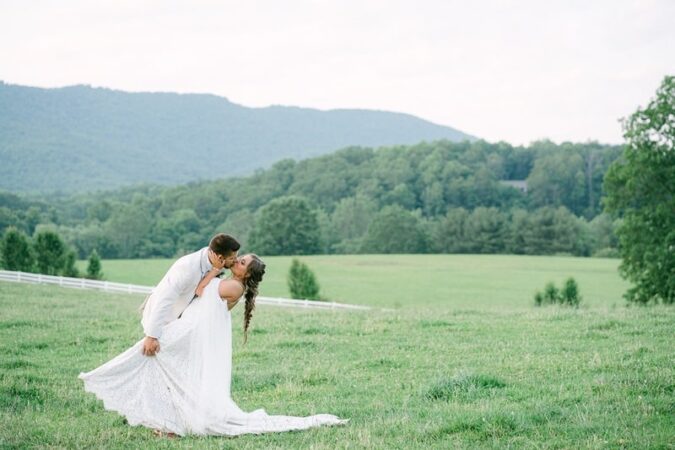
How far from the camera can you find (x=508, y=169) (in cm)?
11794

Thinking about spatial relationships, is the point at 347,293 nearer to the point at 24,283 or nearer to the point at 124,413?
the point at 24,283

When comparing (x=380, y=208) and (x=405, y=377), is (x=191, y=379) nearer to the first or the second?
(x=405, y=377)

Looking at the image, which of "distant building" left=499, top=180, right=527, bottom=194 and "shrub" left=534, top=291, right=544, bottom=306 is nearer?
"shrub" left=534, top=291, right=544, bottom=306

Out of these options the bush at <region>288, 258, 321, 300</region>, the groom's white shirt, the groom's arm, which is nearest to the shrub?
the bush at <region>288, 258, 321, 300</region>

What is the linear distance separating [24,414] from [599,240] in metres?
87.8

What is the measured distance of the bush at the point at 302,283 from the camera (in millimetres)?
41719

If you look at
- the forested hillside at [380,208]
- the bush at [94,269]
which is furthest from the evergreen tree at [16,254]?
the forested hillside at [380,208]

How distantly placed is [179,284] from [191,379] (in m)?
1.06

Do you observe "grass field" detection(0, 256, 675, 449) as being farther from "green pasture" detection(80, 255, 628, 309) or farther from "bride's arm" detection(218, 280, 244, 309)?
"green pasture" detection(80, 255, 628, 309)

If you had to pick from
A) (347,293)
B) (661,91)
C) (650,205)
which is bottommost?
(347,293)

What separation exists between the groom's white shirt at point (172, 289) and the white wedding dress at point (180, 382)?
0.16 meters

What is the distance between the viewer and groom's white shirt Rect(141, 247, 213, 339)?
26.9 feet

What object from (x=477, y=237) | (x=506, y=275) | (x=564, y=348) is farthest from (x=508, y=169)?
(x=564, y=348)

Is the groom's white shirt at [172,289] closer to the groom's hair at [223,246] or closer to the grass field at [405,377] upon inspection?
the groom's hair at [223,246]
